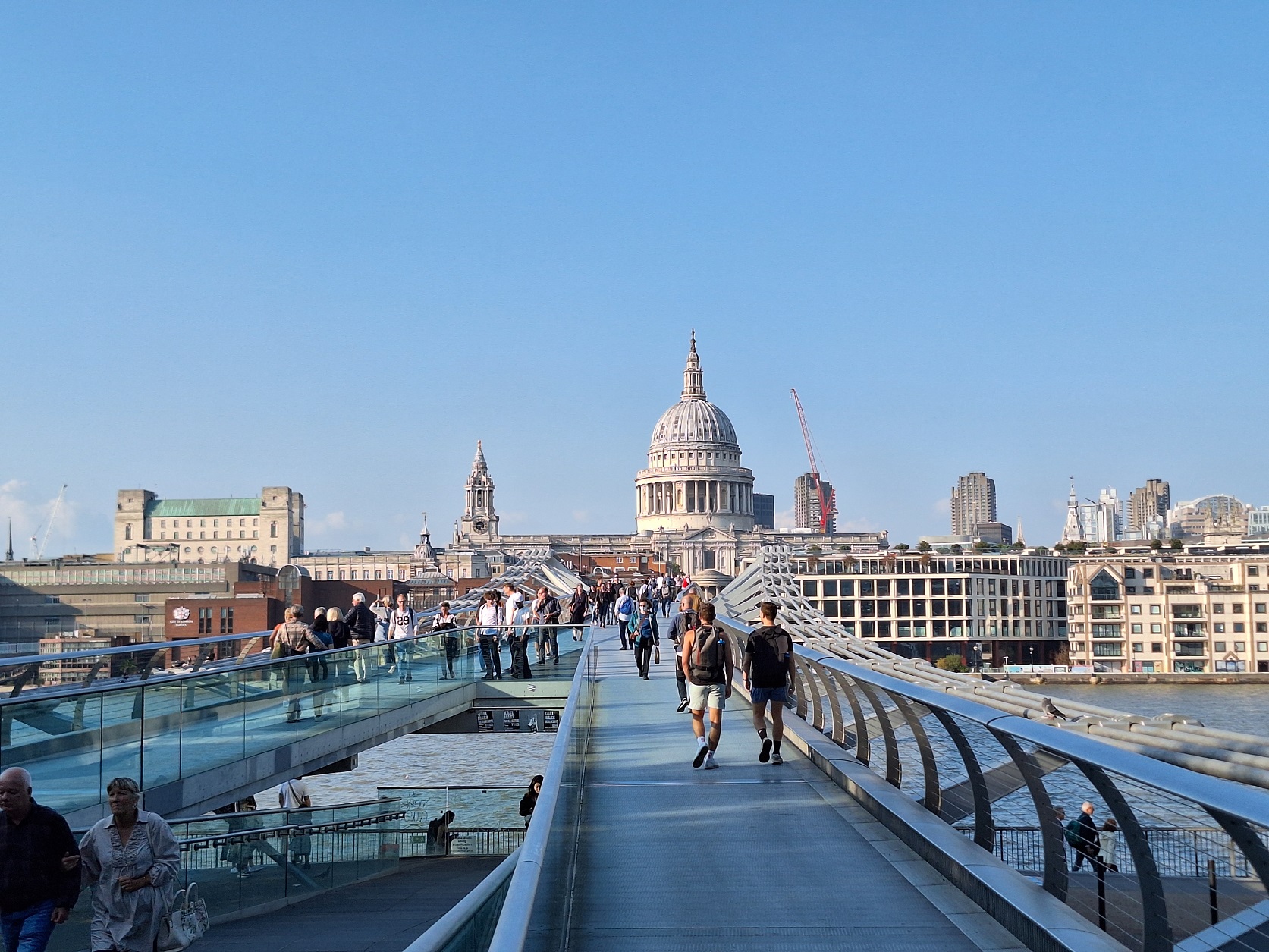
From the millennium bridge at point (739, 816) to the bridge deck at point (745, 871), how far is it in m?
0.02

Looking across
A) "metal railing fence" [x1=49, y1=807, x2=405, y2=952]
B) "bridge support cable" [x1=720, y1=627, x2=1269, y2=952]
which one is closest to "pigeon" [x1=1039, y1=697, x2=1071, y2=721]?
"bridge support cable" [x1=720, y1=627, x2=1269, y2=952]

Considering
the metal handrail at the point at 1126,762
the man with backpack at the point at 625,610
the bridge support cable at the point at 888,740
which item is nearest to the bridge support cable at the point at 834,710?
the bridge support cable at the point at 888,740

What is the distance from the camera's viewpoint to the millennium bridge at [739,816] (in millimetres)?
4262

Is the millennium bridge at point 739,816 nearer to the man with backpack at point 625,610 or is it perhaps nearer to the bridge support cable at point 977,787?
the bridge support cable at point 977,787

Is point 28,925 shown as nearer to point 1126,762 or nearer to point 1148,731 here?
point 1126,762

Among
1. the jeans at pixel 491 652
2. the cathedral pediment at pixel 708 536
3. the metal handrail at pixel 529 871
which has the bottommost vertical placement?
the jeans at pixel 491 652

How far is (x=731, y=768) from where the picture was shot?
9.41 m

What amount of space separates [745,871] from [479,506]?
166365 millimetres

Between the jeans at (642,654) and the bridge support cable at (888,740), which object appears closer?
the bridge support cable at (888,740)

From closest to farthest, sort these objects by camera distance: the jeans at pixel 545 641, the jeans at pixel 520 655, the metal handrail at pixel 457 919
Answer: the metal handrail at pixel 457 919
the jeans at pixel 520 655
the jeans at pixel 545 641

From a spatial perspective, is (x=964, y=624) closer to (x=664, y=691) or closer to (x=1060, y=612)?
(x=1060, y=612)

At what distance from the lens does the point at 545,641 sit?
1998cm

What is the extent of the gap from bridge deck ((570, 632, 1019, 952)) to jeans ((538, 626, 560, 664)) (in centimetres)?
1001

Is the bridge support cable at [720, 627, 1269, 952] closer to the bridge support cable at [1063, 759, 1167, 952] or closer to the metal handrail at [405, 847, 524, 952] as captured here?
the bridge support cable at [1063, 759, 1167, 952]
